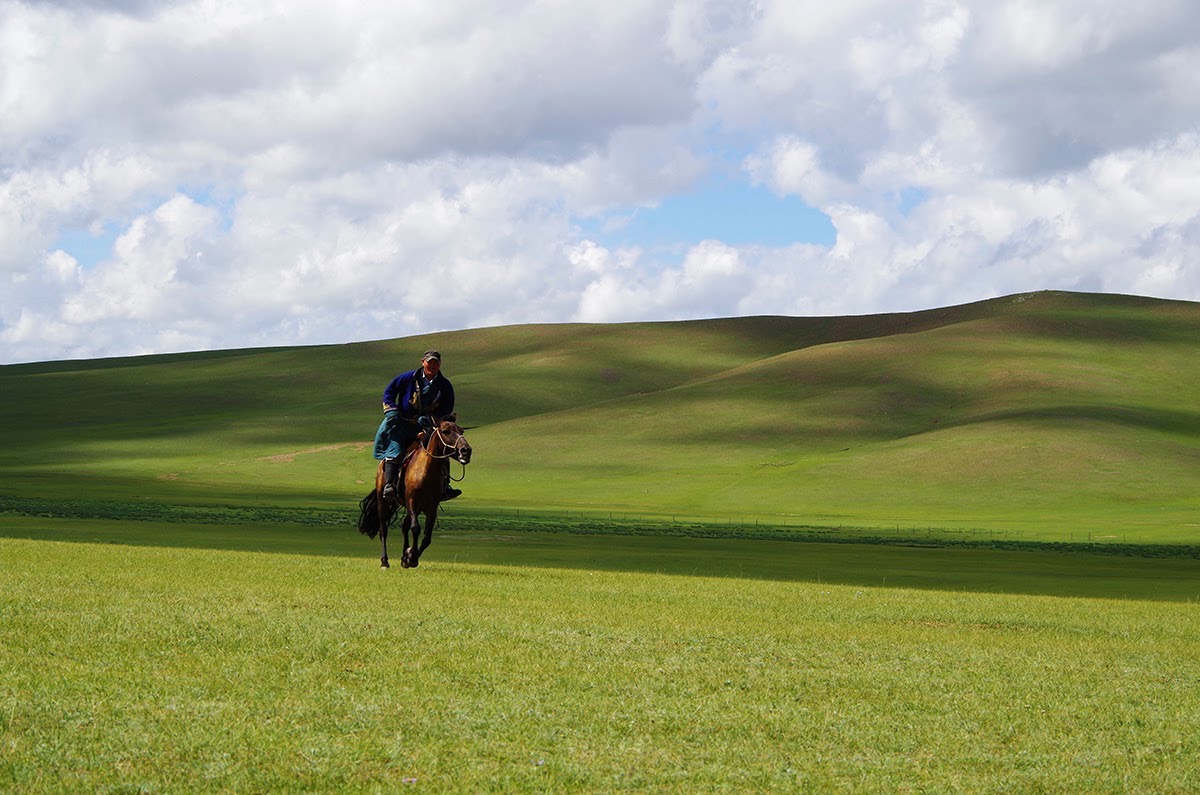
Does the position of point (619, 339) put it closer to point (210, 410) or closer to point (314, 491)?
point (210, 410)

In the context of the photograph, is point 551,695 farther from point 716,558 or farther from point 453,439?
point 716,558

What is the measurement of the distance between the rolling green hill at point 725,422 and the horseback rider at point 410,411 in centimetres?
4507

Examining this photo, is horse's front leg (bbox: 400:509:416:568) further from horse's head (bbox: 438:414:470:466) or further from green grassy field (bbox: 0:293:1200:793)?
horse's head (bbox: 438:414:470:466)

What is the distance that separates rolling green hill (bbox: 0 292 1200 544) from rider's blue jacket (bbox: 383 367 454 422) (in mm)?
45606

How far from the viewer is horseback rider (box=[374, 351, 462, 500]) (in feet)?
85.6

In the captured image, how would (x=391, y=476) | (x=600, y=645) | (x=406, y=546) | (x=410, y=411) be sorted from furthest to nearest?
(x=391, y=476) < (x=410, y=411) < (x=406, y=546) < (x=600, y=645)

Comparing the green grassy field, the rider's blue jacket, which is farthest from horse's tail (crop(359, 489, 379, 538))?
the rider's blue jacket

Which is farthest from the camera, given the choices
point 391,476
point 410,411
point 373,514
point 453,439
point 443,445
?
point 373,514

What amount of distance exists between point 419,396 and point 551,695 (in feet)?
50.8

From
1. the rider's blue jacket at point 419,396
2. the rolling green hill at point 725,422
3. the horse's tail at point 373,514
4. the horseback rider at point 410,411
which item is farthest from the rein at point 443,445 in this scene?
the rolling green hill at point 725,422

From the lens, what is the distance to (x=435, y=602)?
18031 mm

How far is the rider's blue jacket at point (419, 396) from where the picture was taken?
26.2 metres

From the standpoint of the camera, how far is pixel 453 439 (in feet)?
82.2

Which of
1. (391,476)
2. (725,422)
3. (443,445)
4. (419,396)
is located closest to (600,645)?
(443,445)
